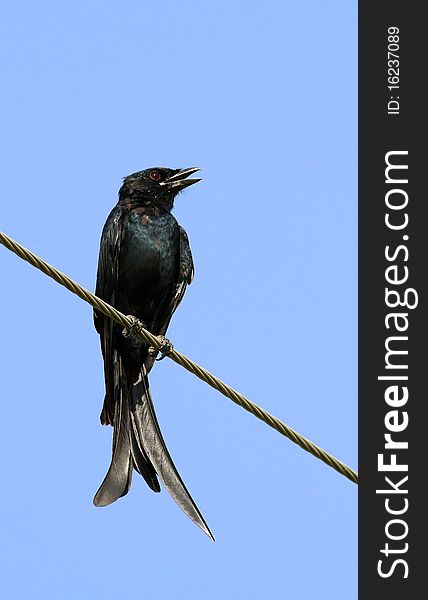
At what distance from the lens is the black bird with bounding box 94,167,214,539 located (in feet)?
25.5

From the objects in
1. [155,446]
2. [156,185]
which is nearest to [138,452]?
[155,446]

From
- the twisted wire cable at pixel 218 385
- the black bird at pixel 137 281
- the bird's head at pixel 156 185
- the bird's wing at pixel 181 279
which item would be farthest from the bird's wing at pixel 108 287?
the twisted wire cable at pixel 218 385

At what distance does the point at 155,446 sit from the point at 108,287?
48.7 inches

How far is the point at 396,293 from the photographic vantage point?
262 inches

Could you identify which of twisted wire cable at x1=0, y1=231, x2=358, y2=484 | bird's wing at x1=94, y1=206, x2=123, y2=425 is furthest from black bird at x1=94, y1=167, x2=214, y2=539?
twisted wire cable at x1=0, y1=231, x2=358, y2=484

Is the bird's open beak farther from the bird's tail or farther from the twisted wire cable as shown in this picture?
the twisted wire cable

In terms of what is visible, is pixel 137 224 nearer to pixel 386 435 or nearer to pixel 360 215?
pixel 360 215

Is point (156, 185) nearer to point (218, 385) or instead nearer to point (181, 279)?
point (181, 279)

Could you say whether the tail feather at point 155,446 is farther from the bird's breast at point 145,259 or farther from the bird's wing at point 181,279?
the bird's breast at point 145,259

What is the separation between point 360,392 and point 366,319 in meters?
0.44

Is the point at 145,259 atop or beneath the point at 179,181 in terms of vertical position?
beneath

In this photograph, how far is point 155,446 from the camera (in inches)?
285

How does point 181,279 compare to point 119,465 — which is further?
point 181,279

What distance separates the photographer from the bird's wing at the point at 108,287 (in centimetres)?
780
